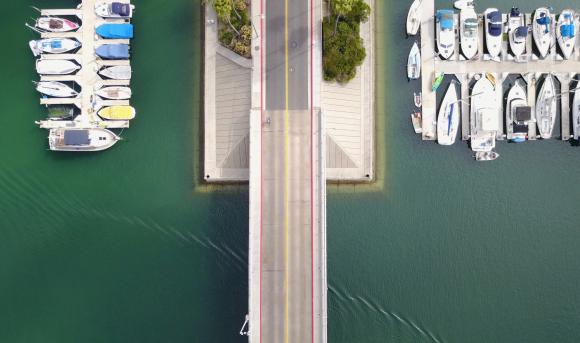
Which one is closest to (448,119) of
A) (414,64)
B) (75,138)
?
(414,64)

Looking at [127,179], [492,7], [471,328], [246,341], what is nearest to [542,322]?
[471,328]

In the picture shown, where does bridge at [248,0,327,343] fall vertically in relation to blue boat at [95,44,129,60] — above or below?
below

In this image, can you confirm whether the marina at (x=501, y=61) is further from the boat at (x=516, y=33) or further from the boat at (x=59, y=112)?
the boat at (x=59, y=112)

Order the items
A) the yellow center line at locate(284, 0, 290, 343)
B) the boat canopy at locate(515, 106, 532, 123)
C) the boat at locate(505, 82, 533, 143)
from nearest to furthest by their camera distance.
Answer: the yellow center line at locate(284, 0, 290, 343), the boat canopy at locate(515, 106, 532, 123), the boat at locate(505, 82, 533, 143)

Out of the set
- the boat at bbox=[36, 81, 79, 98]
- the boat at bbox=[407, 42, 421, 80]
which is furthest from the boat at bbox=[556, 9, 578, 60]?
the boat at bbox=[36, 81, 79, 98]

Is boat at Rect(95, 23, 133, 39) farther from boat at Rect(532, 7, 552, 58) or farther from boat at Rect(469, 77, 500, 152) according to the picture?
boat at Rect(532, 7, 552, 58)

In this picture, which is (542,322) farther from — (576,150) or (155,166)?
(155,166)

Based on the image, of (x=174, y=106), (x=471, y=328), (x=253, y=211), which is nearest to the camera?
(x=253, y=211)
